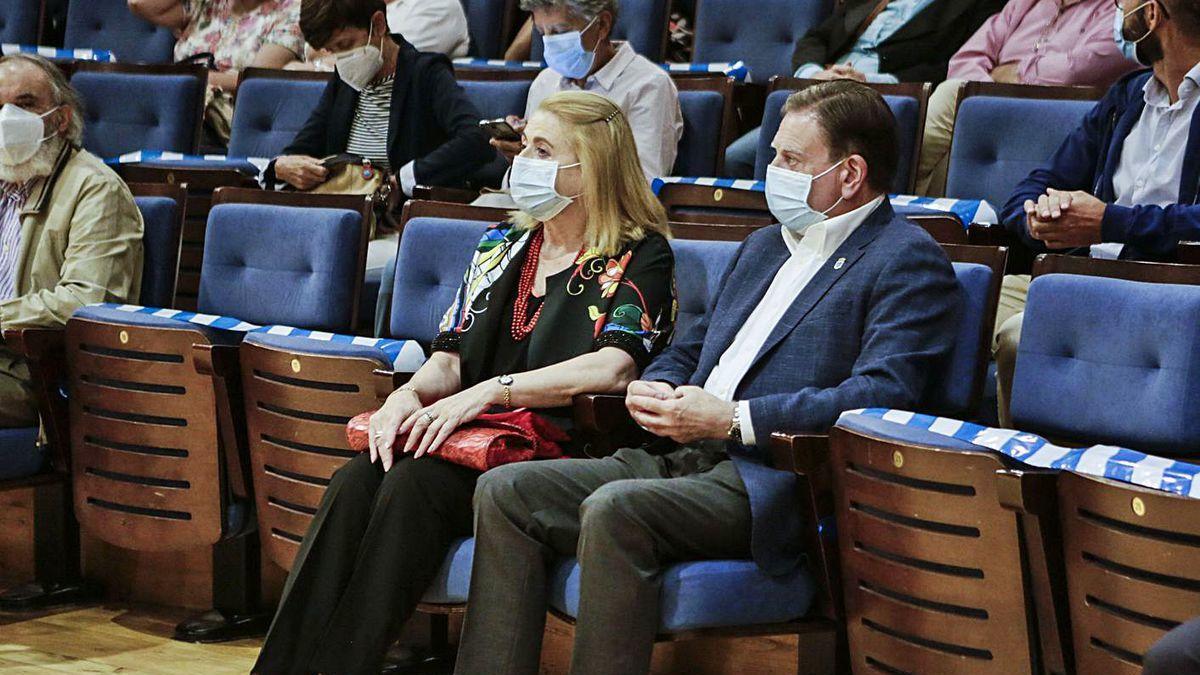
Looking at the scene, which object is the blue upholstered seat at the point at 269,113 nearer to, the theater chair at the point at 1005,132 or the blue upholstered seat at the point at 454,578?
the theater chair at the point at 1005,132

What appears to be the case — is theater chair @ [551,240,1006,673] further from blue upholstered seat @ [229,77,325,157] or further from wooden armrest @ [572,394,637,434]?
blue upholstered seat @ [229,77,325,157]

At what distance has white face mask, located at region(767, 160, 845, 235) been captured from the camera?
79.0 inches

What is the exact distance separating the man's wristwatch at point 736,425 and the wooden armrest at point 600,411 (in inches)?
7.9

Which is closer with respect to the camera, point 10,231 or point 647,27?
point 10,231

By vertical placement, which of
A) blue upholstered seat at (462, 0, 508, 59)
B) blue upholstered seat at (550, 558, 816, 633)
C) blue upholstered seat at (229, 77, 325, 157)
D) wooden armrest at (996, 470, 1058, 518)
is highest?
→ blue upholstered seat at (462, 0, 508, 59)

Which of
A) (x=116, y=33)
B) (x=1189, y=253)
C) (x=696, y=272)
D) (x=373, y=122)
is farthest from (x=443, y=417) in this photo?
(x=116, y=33)

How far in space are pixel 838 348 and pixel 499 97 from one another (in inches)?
68.5

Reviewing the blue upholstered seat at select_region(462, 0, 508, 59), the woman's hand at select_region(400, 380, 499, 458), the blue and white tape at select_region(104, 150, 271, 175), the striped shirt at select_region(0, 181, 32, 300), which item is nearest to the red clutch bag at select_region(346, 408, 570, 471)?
the woman's hand at select_region(400, 380, 499, 458)

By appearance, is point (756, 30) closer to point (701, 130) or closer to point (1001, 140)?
point (701, 130)

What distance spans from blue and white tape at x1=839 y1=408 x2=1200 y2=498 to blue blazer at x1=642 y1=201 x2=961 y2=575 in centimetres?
8

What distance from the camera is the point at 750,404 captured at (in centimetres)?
185

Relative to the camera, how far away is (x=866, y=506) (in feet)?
5.59

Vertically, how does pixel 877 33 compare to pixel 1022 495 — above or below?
above

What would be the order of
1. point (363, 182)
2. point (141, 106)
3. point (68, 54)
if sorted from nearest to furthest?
point (363, 182), point (141, 106), point (68, 54)
